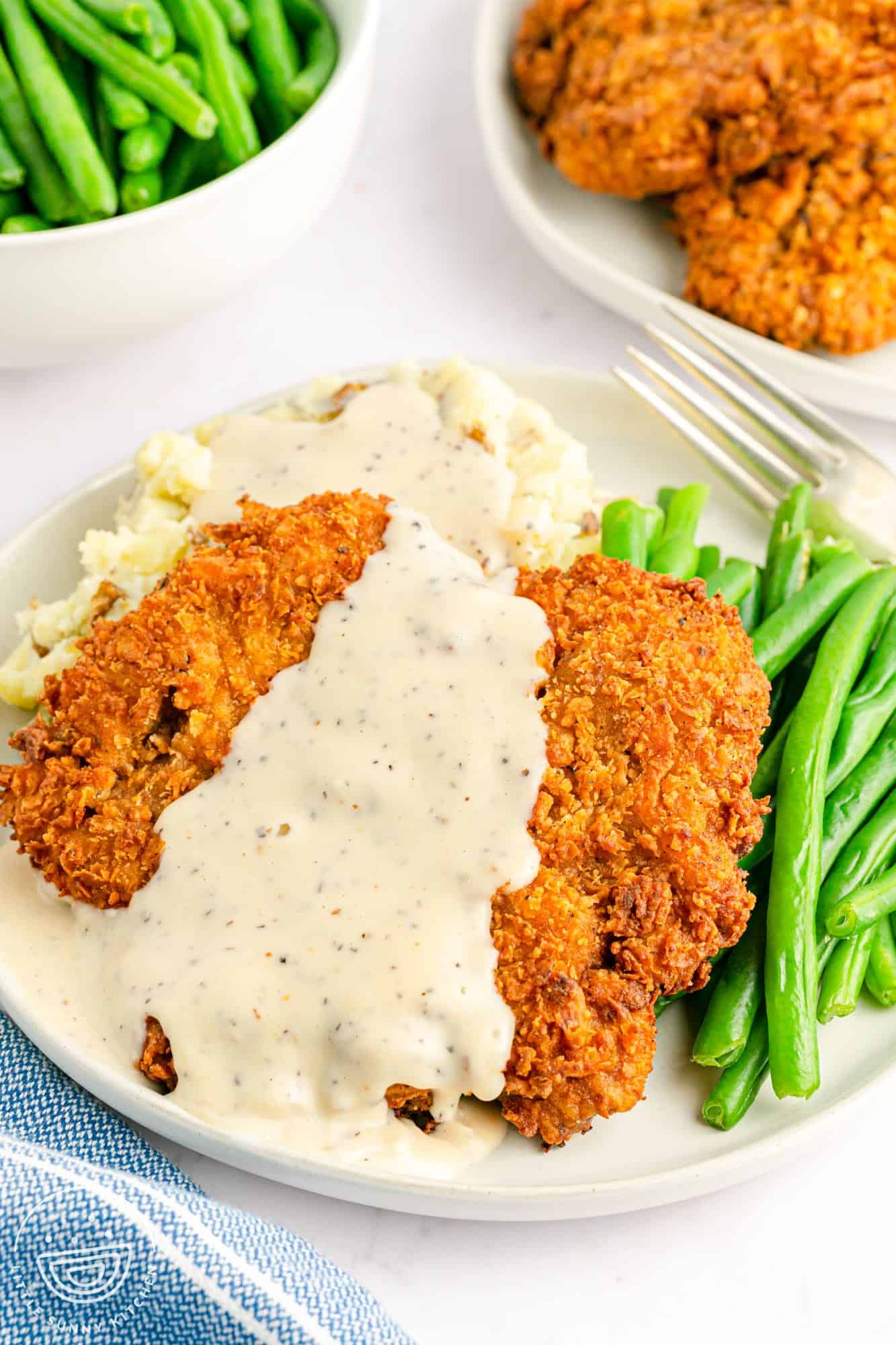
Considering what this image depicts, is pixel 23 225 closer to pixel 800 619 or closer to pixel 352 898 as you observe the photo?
pixel 352 898

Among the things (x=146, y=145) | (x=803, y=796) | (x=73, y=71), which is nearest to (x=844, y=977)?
(x=803, y=796)

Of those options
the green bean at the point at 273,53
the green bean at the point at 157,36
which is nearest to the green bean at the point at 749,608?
the green bean at the point at 273,53

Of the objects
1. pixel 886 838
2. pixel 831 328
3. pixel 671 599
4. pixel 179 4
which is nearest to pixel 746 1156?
pixel 886 838

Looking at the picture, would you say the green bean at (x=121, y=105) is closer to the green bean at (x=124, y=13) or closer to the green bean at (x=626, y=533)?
the green bean at (x=124, y=13)

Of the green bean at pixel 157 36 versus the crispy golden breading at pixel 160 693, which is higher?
the green bean at pixel 157 36

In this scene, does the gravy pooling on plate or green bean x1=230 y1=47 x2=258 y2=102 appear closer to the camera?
the gravy pooling on plate

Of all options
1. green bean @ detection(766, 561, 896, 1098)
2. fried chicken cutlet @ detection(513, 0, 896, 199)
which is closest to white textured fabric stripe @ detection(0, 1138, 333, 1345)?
green bean @ detection(766, 561, 896, 1098)

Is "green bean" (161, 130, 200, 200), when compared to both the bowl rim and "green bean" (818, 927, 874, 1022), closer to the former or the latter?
the bowl rim
